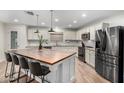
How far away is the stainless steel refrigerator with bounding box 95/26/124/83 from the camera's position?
3.10 meters

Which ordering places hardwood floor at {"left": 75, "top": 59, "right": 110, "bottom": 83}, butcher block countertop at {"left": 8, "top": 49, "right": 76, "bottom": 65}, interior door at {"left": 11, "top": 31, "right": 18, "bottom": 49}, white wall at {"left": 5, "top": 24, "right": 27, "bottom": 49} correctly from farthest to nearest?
interior door at {"left": 11, "top": 31, "right": 18, "bottom": 49} → white wall at {"left": 5, "top": 24, "right": 27, "bottom": 49} → hardwood floor at {"left": 75, "top": 59, "right": 110, "bottom": 83} → butcher block countertop at {"left": 8, "top": 49, "right": 76, "bottom": 65}

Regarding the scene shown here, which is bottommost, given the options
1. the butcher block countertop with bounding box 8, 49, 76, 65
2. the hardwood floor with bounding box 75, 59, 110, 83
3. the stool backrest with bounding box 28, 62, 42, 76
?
the hardwood floor with bounding box 75, 59, 110, 83

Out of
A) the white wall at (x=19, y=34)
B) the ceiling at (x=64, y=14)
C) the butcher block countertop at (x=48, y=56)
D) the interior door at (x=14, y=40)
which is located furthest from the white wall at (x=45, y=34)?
the butcher block countertop at (x=48, y=56)

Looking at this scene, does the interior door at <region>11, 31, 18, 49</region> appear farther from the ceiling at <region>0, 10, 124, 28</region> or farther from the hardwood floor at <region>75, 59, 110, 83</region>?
the hardwood floor at <region>75, 59, 110, 83</region>

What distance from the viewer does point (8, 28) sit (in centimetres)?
702

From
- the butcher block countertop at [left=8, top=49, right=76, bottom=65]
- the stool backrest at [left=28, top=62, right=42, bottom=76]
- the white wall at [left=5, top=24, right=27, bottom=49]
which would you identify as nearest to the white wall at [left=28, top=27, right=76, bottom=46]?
the white wall at [left=5, top=24, right=27, bottom=49]

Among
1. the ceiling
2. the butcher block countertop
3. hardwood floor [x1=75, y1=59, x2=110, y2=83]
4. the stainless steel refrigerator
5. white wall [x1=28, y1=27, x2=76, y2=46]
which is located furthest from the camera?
white wall [x1=28, y1=27, x2=76, y2=46]

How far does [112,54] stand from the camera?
329 centimetres

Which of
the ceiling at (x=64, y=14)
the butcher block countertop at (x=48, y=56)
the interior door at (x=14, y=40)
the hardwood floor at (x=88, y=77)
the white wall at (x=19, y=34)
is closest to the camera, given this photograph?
the butcher block countertop at (x=48, y=56)

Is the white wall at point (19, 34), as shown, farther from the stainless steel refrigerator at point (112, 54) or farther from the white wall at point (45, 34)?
the stainless steel refrigerator at point (112, 54)

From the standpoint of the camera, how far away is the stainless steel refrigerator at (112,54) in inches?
122

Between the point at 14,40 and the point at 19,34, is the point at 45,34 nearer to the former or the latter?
the point at 19,34
